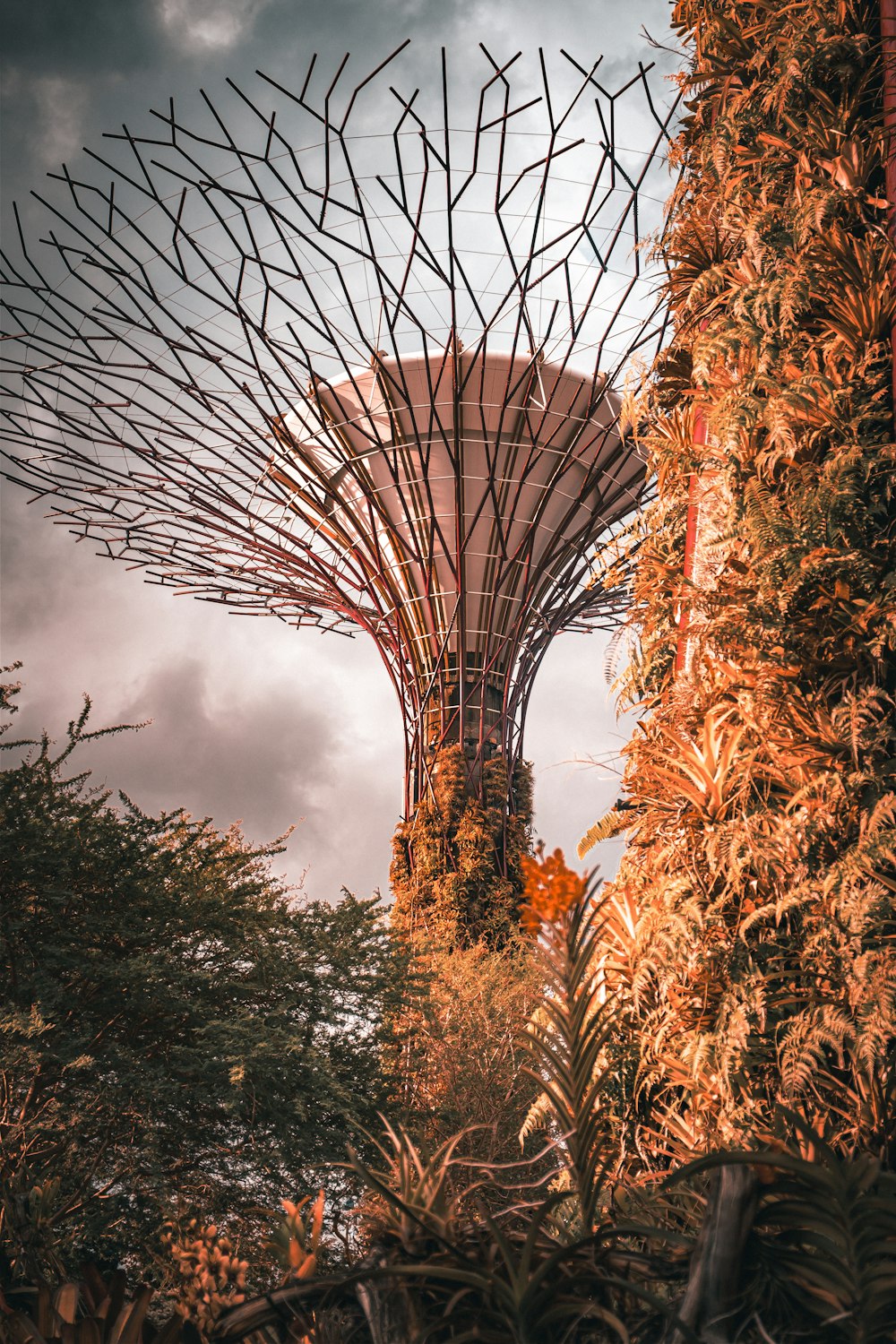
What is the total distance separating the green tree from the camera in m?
9.62

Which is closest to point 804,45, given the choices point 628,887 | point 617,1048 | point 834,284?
point 834,284

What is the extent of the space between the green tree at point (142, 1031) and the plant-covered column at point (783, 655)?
306 inches

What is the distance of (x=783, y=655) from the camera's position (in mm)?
2502

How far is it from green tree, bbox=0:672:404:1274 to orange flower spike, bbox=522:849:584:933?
8531 mm

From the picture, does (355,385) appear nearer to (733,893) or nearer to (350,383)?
(350,383)

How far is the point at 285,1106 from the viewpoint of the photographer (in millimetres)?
10953

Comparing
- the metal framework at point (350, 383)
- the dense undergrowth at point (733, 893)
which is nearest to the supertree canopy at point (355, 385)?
the metal framework at point (350, 383)

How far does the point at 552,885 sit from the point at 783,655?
125 cm

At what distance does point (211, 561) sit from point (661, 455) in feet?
59.7

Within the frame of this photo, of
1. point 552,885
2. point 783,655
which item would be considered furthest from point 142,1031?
point 552,885

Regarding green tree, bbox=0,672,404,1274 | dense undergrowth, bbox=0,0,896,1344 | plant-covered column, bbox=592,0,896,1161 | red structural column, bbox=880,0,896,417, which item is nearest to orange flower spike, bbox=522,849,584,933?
dense undergrowth, bbox=0,0,896,1344

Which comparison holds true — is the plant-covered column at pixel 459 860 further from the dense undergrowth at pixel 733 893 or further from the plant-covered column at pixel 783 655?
the plant-covered column at pixel 783 655

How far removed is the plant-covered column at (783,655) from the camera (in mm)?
2266

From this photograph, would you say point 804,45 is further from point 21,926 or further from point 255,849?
Answer: point 255,849
